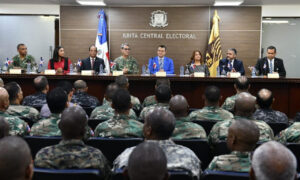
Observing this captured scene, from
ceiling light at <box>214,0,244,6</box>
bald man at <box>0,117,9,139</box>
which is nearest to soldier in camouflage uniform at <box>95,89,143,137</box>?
bald man at <box>0,117,9,139</box>

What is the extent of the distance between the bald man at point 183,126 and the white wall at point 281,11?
6.98 meters

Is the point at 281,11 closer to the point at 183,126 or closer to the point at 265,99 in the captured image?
the point at 265,99

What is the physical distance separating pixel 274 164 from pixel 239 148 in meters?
0.68

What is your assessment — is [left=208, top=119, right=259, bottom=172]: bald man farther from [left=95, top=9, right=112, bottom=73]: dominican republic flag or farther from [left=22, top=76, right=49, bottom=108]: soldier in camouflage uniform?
[left=95, top=9, right=112, bottom=73]: dominican republic flag

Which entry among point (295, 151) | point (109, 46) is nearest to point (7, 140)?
point (295, 151)

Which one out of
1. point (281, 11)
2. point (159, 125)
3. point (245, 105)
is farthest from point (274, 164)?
point (281, 11)

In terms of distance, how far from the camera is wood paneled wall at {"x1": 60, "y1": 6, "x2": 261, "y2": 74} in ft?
29.6

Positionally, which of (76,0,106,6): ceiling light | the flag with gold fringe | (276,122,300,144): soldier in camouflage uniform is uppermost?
(76,0,106,6): ceiling light

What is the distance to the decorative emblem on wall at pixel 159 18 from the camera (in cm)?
913

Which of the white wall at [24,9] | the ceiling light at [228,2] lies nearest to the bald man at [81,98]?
the ceiling light at [228,2]

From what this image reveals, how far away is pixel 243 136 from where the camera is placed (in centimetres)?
213

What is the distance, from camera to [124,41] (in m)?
9.22

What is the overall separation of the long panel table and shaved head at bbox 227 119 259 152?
4.32 meters

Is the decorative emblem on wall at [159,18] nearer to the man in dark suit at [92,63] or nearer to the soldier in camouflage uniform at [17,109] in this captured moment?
the man in dark suit at [92,63]
